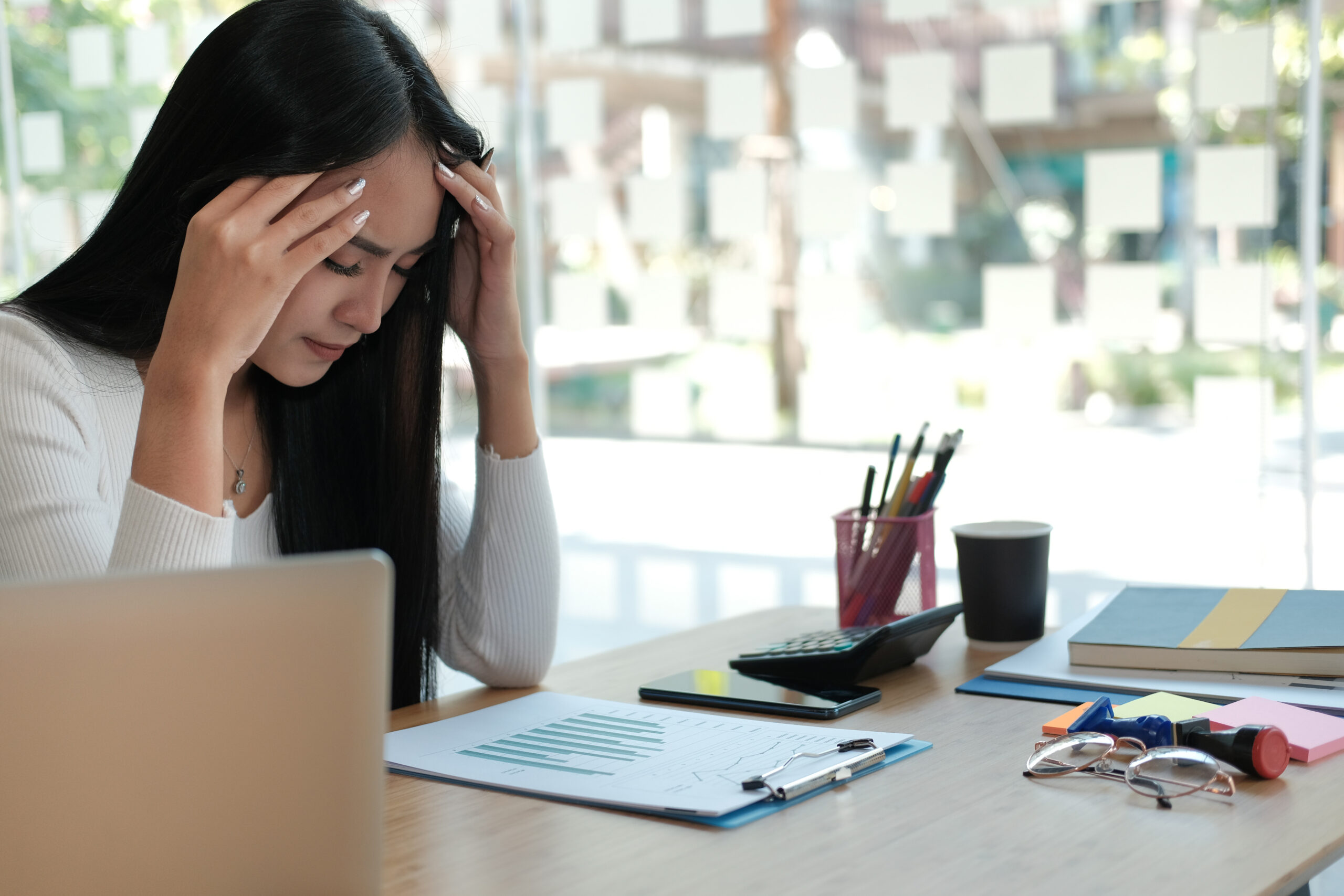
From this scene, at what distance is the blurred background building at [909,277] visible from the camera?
9.22 ft

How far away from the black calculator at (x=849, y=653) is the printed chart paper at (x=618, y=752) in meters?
0.12

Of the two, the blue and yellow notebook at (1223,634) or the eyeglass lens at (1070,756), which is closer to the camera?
the eyeglass lens at (1070,756)

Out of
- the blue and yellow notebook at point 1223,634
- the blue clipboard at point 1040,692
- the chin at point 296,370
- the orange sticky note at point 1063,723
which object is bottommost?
the blue clipboard at point 1040,692

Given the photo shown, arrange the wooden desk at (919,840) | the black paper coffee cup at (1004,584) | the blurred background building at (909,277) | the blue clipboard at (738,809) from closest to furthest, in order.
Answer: the wooden desk at (919,840)
the blue clipboard at (738,809)
the black paper coffee cup at (1004,584)
the blurred background building at (909,277)

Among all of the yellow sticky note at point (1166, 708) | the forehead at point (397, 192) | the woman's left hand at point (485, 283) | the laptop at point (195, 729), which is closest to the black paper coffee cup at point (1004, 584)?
the yellow sticky note at point (1166, 708)

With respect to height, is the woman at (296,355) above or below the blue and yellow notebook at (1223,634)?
above

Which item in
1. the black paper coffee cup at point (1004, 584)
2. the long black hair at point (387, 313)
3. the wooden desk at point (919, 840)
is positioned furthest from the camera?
the black paper coffee cup at point (1004, 584)

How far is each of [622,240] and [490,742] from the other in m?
2.57

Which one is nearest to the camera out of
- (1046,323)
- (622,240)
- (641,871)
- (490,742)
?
(641,871)

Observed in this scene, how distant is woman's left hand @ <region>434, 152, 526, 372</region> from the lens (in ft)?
4.75

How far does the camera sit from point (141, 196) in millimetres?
1340

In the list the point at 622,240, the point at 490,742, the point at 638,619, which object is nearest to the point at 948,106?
the point at 622,240

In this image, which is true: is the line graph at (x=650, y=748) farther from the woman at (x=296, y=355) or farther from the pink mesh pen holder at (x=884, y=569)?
the pink mesh pen holder at (x=884, y=569)

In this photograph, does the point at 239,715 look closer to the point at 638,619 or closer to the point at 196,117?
the point at 196,117
